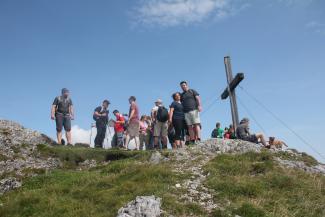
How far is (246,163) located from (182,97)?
5874mm

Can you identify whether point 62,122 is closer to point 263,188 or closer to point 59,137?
point 59,137

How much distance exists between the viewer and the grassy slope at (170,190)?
10.9m

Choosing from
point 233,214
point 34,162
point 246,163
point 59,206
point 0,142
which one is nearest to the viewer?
point 233,214

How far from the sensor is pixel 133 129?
836 inches

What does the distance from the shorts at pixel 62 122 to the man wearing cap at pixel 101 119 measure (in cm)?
159

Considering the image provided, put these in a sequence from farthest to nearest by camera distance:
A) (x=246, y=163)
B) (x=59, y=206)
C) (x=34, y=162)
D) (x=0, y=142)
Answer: (x=0, y=142)
(x=34, y=162)
(x=246, y=163)
(x=59, y=206)

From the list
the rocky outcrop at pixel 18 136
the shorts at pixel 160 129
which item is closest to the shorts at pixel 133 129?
the shorts at pixel 160 129

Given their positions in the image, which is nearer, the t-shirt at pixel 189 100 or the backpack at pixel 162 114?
the t-shirt at pixel 189 100

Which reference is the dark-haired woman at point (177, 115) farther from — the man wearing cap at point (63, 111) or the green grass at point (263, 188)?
the man wearing cap at point (63, 111)

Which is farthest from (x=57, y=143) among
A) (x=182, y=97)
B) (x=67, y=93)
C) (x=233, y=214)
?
(x=233, y=214)

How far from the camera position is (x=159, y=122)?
65.3 ft

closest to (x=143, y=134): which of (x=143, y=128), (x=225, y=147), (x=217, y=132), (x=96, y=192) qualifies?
(x=143, y=128)

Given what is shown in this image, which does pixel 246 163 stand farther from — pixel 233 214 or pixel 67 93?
pixel 67 93

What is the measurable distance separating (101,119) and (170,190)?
1132cm
